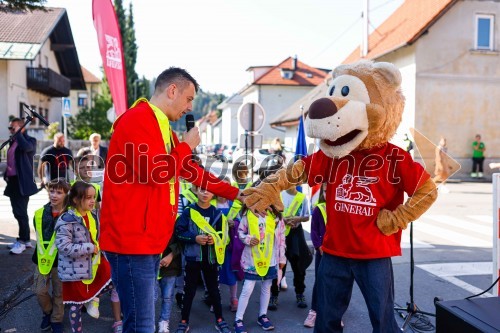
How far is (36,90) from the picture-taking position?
28.7m

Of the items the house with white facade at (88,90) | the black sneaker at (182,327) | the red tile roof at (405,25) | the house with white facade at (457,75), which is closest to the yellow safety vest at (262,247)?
the black sneaker at (182,327)

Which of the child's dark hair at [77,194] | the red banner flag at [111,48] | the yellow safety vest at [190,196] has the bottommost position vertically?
the yellow safety vest at [190,196]

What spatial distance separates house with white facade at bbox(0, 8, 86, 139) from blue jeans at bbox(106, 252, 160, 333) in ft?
60.6

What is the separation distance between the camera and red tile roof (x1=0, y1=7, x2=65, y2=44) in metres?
22.8

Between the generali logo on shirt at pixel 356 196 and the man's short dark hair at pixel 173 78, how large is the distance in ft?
4.18

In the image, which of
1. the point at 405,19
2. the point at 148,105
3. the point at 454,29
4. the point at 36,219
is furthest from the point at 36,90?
the point at 148,105

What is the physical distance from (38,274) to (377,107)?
3368 mm

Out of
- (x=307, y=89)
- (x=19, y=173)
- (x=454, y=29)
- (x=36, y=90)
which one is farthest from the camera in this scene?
(x=307, y=89)

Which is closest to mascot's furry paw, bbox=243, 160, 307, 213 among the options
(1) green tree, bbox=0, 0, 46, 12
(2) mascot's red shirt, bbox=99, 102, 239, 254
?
(2) mascot's red shirt, bbox=99, 102, 239, 254

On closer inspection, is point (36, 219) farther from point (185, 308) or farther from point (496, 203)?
point (496, 203)

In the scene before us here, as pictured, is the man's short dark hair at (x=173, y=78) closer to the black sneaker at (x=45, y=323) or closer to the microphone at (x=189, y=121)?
the microphone at (x=189, y=121)

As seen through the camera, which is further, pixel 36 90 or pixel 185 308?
pixel 36 90

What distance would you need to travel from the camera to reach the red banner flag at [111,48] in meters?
7.30

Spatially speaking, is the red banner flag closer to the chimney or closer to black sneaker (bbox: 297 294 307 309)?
black sneaker (bbox: 297 294 307 309)
